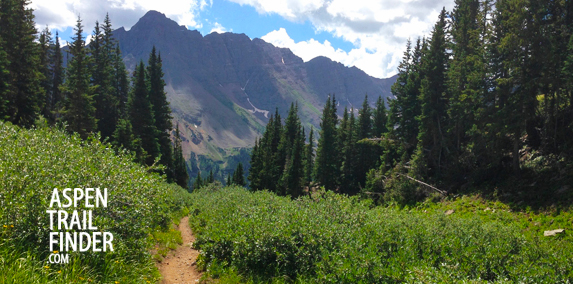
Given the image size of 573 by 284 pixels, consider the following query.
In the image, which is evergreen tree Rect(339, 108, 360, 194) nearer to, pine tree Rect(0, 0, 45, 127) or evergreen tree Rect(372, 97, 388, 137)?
evergreen tree Rect(372, 97, 388, 137)

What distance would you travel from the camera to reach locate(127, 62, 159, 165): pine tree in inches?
1518

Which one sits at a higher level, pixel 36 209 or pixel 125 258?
pixel 36 209

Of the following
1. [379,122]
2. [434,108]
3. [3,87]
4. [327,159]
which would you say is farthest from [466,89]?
[3,87]

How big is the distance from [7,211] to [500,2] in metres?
32.5

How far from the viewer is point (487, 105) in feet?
81.7

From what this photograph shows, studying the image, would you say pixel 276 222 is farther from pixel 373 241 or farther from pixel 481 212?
pixel 481 212

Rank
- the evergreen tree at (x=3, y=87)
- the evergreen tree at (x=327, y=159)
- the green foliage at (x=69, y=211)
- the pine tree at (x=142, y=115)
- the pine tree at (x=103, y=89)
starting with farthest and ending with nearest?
the evergreen tree at (x=327, y=159) < the pine tree at (x=103, y=89) < the pine tree at (x=142, y=115) < the evergreen tree at (x=3, y=87) < the green foliage at (x=69, y=211)

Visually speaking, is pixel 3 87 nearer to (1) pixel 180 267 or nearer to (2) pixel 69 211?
(1) pixel 180 267

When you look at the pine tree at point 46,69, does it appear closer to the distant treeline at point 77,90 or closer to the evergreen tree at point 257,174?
the distant treeline at point 77,90

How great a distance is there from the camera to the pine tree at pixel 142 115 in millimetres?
38562

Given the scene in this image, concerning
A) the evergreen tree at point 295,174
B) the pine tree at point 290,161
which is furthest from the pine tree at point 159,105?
the evergreen tree at point 295,174

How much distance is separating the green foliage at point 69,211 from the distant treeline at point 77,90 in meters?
16.5

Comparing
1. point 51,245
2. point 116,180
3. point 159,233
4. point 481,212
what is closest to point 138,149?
point 159,233

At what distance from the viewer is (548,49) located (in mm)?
20094
